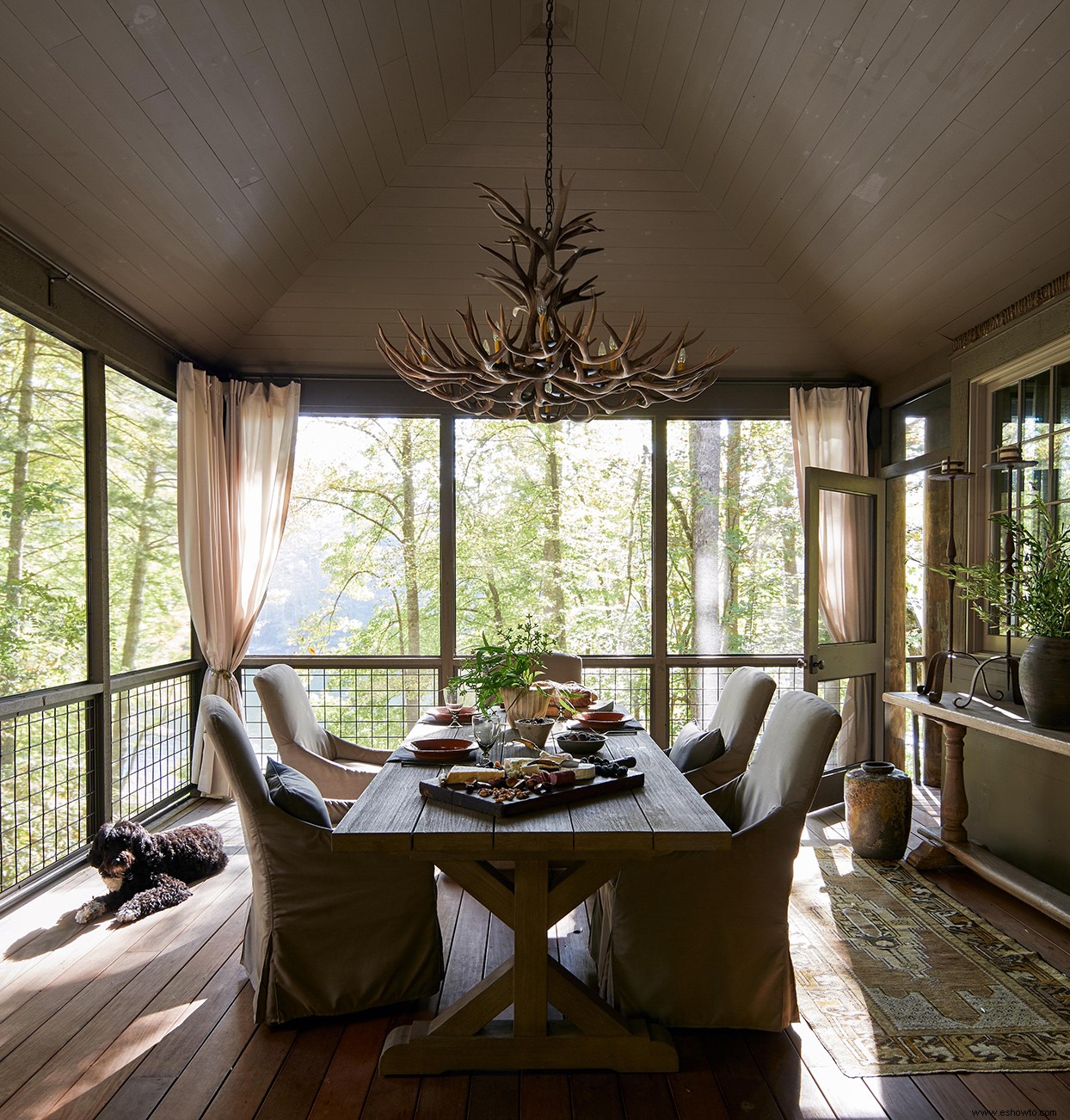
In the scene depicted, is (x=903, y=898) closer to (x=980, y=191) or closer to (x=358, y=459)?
(x=980, y=191)

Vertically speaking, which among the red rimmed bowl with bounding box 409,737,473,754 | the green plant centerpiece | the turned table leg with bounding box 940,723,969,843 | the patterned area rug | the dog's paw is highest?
the green plant centerpiece

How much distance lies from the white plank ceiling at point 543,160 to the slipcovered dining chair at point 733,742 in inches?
81.0

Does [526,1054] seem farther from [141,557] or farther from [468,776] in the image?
[141,557]

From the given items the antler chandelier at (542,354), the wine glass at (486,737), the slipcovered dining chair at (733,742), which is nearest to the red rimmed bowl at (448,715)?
the wine glass at (486,737)

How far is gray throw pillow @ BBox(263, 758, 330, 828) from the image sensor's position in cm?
248

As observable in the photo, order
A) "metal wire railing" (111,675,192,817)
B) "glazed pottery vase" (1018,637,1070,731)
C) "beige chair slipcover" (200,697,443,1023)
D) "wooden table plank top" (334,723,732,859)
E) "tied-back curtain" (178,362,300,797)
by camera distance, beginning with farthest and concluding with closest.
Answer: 1. "tied-back curtain" (178,362,300,797)
2. "metal wire railing" (111,675,192,817)
3. "glazed pottery vase" (1018,637,1070,731)
4. "beige chair slipcover" (200,697,443,1023)
5. "wooden table plank top" (334,723,732,859)

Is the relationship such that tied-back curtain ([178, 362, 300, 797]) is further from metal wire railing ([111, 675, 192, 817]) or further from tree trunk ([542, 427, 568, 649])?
tree trunk ([542, 427, 568, 649])

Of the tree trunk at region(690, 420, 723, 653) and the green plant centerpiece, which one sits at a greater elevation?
the tree trunk at region(690, 420, 723, 653)

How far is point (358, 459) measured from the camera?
562cm

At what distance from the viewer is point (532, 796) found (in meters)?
2.22

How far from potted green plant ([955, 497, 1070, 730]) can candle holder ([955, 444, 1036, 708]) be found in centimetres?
3

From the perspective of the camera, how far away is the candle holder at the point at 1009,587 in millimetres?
3447

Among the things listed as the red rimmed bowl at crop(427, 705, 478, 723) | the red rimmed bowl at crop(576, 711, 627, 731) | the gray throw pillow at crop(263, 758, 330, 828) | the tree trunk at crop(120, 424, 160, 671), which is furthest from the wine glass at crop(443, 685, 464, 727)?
the tree trunk at crop(120, 424, 160, 671)

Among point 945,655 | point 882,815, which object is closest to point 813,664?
point 945,655
